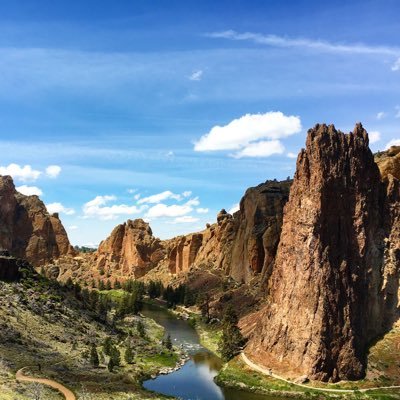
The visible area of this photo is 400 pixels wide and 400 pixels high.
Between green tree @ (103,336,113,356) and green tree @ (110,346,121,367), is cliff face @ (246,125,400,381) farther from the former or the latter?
green tree @ (103,336,113,356)

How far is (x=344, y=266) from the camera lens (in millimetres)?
83000

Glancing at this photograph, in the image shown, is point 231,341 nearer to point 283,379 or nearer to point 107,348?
point 283,379

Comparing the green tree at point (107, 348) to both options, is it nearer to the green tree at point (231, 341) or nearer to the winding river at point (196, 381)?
the winding river at point (196, 381)

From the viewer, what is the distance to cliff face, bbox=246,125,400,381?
79812 mm

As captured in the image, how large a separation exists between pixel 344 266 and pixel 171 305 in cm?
10125

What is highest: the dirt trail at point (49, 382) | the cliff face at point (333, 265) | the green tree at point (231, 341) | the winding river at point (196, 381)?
the cliff face at point (333, 265)

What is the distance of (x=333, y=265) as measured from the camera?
273 ft

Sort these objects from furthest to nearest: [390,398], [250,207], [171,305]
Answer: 1. [250,207]
2. [171,305]
3. [390,398]

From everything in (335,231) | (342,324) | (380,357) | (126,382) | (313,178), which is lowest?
(126,382)

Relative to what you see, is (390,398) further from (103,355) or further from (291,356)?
(103,355)

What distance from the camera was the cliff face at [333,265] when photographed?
79812 millimetres

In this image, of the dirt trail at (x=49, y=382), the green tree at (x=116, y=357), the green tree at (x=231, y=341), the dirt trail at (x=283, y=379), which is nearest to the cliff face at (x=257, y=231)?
the green tree at (x=231, y=341)

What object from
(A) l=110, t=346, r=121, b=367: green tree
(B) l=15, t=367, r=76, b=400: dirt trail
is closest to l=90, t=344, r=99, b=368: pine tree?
(A) l=110, t=346, r=121, b=367: green tree

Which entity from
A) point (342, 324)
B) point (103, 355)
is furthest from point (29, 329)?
point (342, 324)
